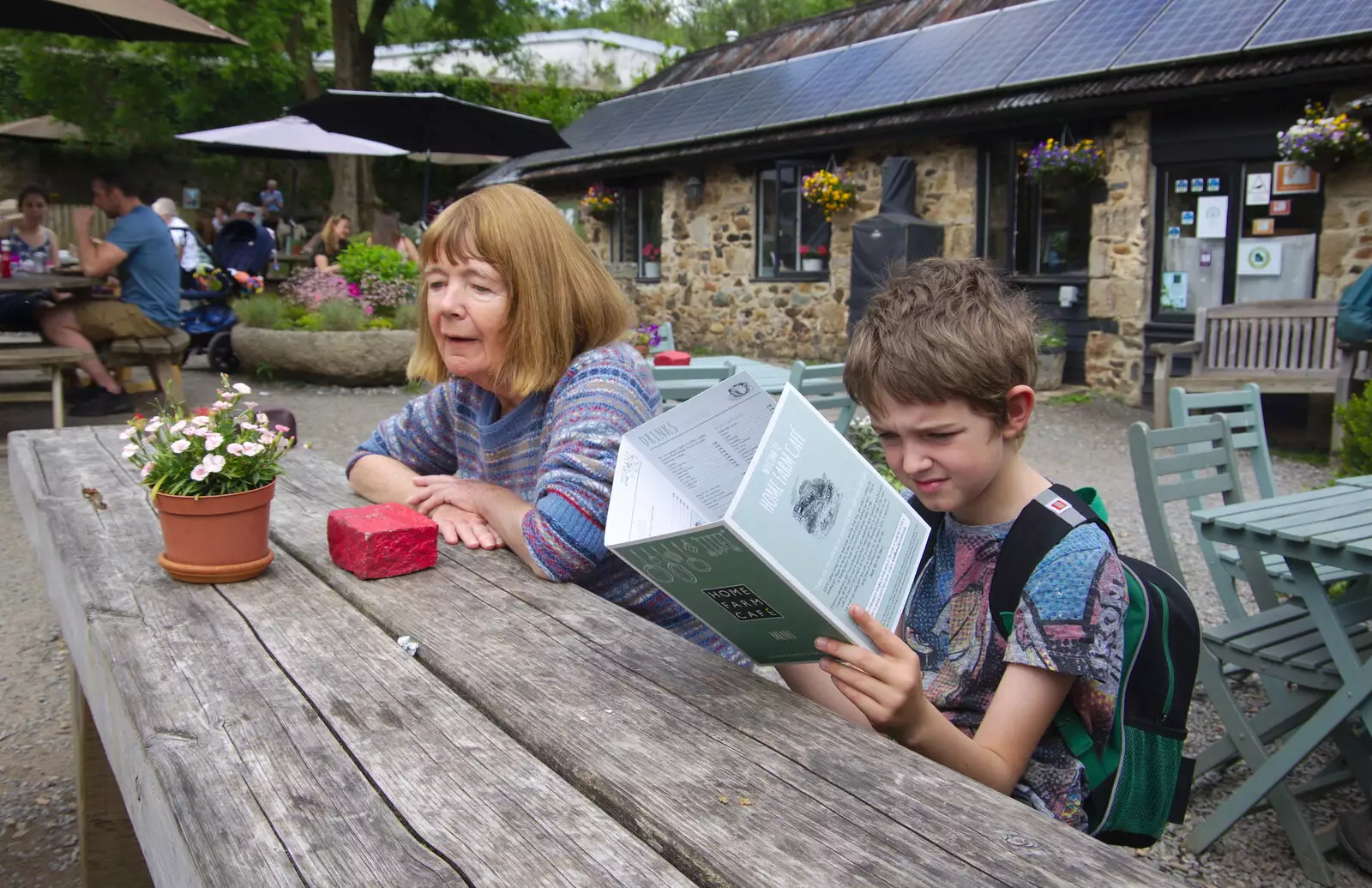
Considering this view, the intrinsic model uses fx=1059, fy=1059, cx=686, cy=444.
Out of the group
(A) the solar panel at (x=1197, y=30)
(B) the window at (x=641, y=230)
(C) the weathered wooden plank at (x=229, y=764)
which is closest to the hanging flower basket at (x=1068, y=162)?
(A) the solar panel at (x=1197, y=30)

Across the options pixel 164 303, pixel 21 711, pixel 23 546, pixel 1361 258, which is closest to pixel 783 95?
pixel 1361 258

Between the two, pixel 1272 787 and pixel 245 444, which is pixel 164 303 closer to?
pixel 245 444

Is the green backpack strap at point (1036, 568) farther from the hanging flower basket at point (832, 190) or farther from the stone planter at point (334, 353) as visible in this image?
the hanging flower basket at point (832, 190)

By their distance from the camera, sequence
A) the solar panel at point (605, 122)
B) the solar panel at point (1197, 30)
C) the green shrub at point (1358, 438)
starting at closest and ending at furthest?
1. the green shrub at point (1358, 438)
2. the solar panel at point (1197, 30)
3. the solar panel at point (605, 122)

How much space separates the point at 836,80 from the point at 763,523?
40.5 ft

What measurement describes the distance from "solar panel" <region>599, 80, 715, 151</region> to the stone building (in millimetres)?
72

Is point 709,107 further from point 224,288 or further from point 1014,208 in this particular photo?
point 224,288

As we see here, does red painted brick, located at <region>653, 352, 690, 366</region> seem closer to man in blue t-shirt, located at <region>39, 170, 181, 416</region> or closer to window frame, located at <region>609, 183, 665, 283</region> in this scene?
man in blue t-shirt, located at <region>39, 170, 181, 416</region>

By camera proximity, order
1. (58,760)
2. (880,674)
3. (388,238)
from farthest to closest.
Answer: (388,238), (58,760), (880,674)

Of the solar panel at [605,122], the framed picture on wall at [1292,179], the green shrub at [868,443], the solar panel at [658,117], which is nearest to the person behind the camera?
the green shrub at [868,443]

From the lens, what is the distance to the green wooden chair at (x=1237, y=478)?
289 cm

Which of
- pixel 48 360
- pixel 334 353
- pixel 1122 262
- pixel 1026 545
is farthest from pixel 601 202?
pixel 1026 545

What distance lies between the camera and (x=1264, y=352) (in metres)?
7.89

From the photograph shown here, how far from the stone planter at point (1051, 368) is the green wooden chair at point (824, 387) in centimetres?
413
